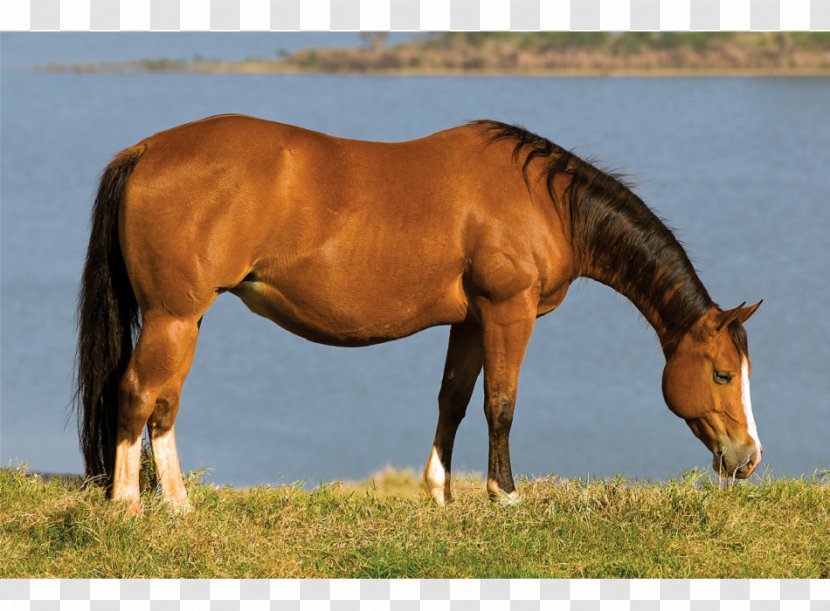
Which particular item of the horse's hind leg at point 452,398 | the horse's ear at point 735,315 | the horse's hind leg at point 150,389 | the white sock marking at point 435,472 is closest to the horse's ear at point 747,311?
the horse's ear at point 735,315

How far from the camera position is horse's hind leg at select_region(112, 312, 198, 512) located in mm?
7199

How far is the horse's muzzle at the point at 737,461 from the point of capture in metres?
7.82

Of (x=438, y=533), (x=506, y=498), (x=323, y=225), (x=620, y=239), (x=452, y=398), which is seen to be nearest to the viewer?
(x=438, y=533)

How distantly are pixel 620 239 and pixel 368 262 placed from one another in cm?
166

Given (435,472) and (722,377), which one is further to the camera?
(435,472)

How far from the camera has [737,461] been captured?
7.85m

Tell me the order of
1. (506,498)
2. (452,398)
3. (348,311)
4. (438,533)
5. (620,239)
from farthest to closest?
1. (452,398)
2. (620,239)
3. (506,498)
4. (348,311)
5. (438,533)

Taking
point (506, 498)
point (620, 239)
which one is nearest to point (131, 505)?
point (506, 498)

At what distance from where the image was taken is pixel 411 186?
7.53 meters

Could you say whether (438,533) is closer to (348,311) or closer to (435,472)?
(435,472)

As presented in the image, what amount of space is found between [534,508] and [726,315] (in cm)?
171

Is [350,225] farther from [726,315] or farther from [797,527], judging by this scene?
[797,527]

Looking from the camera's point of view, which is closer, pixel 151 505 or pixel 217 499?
pixel 151 505

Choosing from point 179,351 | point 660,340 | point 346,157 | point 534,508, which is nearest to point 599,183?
point 660,340
